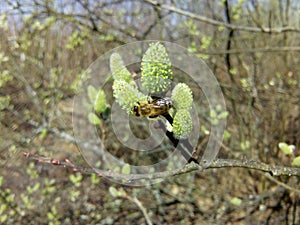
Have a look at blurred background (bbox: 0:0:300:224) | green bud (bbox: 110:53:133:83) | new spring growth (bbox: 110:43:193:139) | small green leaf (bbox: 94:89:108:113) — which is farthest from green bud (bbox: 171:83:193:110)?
blurred background (bbox: 0:0:300:224)

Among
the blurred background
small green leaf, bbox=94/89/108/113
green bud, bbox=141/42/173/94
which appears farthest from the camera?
the blurred background

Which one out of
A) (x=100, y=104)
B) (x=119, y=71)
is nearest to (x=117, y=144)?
(x=100, y=104)

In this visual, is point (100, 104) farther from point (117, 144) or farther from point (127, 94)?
point (117, 144)

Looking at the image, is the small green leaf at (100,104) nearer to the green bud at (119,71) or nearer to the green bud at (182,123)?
the green bud at (119,71)

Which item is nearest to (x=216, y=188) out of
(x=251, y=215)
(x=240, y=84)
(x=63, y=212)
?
(x=251, y=215)

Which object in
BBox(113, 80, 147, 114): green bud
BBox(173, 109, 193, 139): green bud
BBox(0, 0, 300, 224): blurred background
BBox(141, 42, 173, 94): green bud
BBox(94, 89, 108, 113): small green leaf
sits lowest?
BBox(0, 0, 300, 224): blurred background

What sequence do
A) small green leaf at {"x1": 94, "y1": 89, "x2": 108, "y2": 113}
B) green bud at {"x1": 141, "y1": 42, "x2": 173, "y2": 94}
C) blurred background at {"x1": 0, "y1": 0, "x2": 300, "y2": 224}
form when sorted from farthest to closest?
blurred background at {"x1": 0, "y1": 0, "x2": 300, "y2": 224} → small green leaf at {"x1": 94, "y1": 89, "x2": 108, "y2": 113} → green bud at {"x1": 141, "y1": 42, "x2": 173, "y2": 94}

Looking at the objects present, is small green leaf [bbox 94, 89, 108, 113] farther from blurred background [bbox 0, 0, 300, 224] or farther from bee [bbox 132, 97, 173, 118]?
blurred background [bbox 0, 0, 300, 224]
